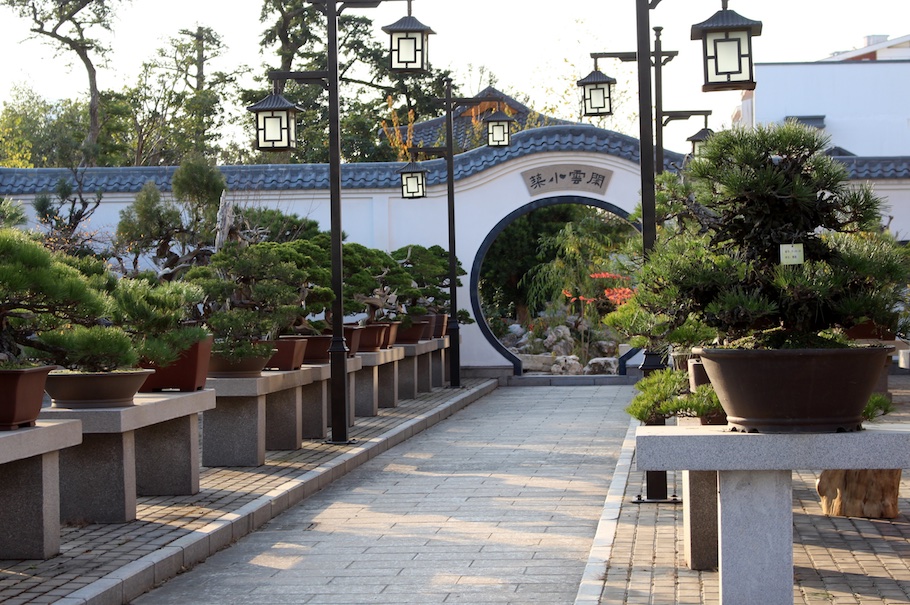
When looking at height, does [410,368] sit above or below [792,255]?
below

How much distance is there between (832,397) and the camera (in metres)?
4.39

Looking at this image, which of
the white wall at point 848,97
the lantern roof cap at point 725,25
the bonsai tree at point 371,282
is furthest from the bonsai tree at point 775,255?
the white wall at point 848,97

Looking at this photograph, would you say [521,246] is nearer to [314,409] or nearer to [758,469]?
[314,409]

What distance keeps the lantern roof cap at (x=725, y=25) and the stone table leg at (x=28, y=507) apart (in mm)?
4906

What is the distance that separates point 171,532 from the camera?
6.69 m

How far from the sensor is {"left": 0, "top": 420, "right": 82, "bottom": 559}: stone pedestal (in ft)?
19.6

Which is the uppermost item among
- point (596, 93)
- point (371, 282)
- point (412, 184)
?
point (596, 93)

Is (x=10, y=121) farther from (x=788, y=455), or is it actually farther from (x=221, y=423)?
(x=788, y=455)

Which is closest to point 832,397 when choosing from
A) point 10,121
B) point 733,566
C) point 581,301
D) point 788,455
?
point 788,455

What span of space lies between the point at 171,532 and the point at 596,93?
28.0 feet

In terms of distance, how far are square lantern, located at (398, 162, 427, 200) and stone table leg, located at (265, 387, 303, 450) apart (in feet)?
24.9

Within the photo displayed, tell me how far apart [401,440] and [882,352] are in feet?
25.5

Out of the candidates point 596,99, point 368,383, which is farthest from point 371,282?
point 596,99

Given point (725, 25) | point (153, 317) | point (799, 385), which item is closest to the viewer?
point (799, 385)
